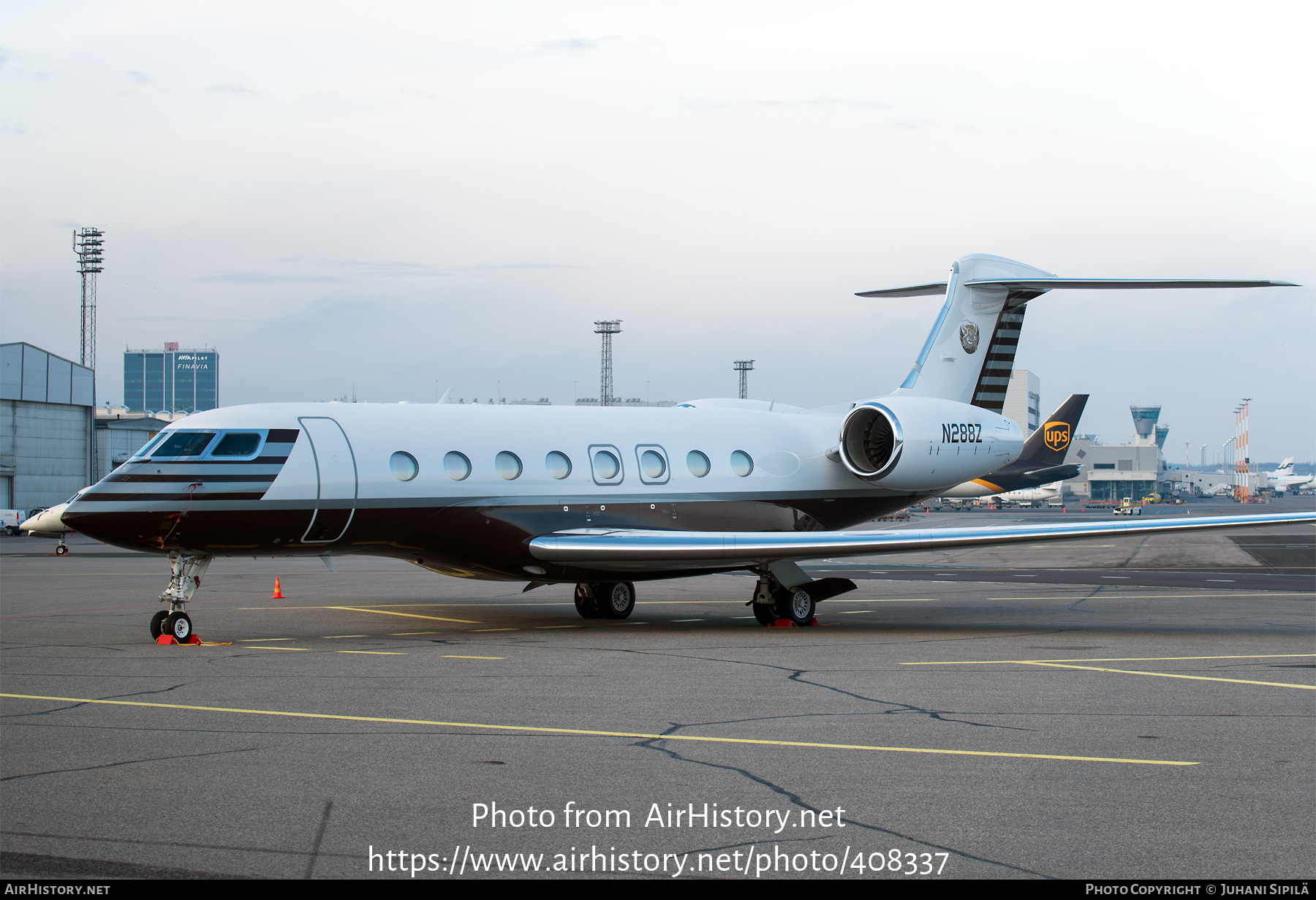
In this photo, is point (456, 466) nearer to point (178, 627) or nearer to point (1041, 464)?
point (178, 627)

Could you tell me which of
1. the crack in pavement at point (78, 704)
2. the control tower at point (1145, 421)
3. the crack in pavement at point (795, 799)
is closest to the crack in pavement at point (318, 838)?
the crack in pavement at point (795, 799)

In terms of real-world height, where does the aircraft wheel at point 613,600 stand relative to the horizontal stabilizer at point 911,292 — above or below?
below

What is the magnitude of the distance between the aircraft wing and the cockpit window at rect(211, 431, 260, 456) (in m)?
3.80

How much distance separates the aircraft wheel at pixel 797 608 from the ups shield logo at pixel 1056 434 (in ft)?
54.8

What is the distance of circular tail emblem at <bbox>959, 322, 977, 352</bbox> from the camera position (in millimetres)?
21766

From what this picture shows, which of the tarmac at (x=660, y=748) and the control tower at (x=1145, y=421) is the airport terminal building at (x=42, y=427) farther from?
the control tower at (x=1145, y=421)

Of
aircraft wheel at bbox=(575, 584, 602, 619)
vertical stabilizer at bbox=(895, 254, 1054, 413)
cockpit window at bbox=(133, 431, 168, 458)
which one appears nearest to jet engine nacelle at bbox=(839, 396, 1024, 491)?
vertical stabilizer at bbox=(895, 254, 1054, 413)

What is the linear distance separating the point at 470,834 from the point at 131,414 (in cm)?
7956

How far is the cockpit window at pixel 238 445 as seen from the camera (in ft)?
48.8

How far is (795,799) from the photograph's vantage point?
6.97m

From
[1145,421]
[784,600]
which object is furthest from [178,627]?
[1145,421]

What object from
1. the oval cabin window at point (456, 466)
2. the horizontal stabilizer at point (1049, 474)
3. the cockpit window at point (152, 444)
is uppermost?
the cockpit window at point (152, 444)

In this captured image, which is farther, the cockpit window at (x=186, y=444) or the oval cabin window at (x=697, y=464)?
the oval cabin window at (x=697, y=464)

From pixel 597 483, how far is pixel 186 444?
18.4 feet
